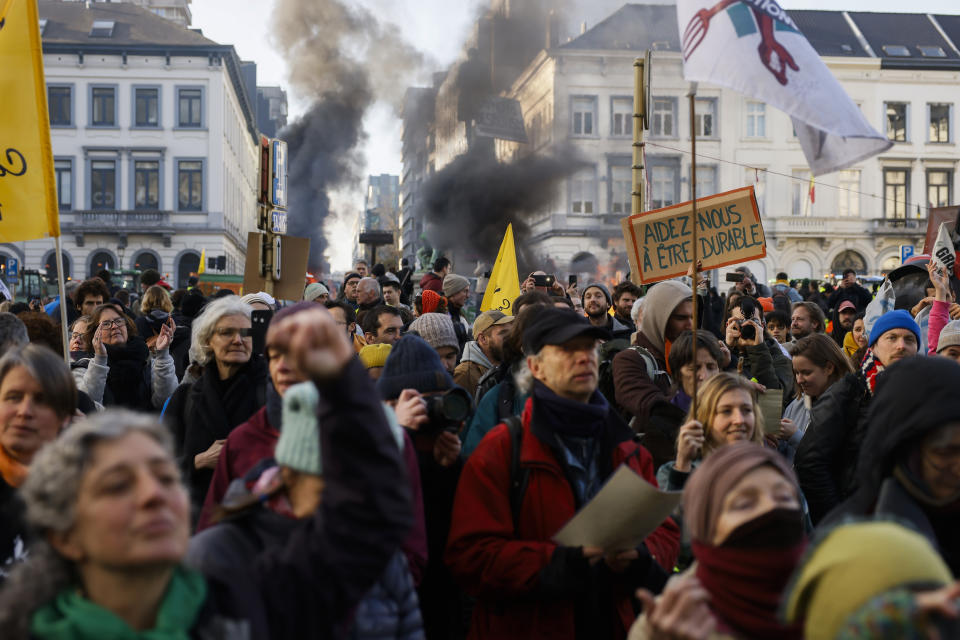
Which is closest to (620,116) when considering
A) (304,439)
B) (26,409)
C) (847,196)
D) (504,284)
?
(847,196)

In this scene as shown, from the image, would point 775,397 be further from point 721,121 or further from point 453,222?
point 721,121

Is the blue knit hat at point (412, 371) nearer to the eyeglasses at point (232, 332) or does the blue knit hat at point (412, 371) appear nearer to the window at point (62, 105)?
the eyeglasses at point (232, 332)

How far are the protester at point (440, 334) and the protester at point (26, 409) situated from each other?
7.30 feet

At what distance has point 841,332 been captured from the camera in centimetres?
1105

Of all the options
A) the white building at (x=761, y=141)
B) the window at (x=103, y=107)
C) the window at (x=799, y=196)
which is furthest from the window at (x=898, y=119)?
the window at (x=103, y=107)

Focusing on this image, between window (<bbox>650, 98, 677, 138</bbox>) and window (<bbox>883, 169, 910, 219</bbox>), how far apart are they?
10848 millimetres

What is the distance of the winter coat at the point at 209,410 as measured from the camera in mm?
4066

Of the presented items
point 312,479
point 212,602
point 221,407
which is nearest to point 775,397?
point 221,407

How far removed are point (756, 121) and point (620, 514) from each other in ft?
148

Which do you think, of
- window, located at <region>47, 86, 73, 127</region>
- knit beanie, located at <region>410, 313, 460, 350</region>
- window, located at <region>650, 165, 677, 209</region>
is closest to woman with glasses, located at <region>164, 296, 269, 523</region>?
knit beanie, located at <region>410, 313, 460, 350</region>

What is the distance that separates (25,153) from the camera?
4.91 meters

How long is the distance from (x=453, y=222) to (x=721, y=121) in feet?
47.4

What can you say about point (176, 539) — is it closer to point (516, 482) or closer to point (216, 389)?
point (516, 482)

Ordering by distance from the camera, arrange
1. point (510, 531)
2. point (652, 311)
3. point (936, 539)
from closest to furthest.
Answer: point (936, 539)
point (510, 531)
point (652, 311)
